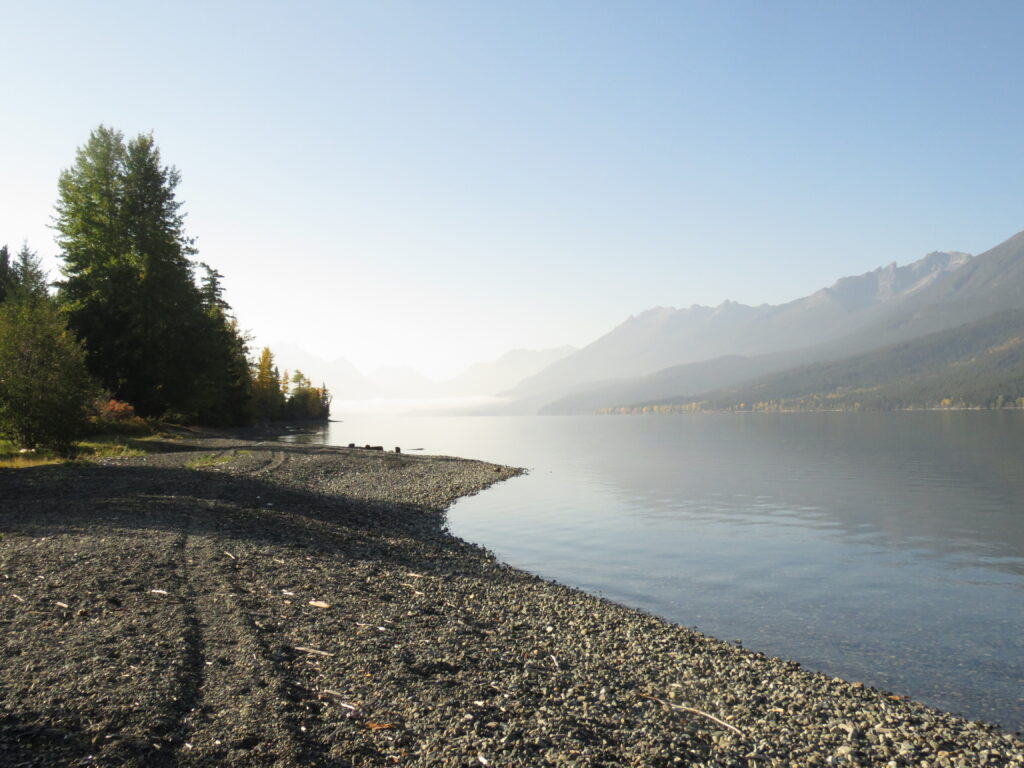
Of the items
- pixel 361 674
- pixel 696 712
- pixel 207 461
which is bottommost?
pixel 696 712

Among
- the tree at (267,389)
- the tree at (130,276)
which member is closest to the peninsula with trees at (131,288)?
the tree at (130,276)

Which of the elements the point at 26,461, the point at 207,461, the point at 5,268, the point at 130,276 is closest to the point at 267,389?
the point at 5,268

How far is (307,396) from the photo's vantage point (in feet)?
509

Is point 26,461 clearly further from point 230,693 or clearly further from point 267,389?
point 267,389

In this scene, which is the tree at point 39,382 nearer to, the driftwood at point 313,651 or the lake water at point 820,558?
the lake water at point 820,558

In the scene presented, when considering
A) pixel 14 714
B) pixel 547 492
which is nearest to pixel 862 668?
pixel 14 714

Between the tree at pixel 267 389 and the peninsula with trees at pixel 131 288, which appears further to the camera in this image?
the tree at pixel 267 389

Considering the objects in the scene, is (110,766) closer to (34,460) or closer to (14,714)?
(14,714)

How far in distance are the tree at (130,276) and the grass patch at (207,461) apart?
66.6ft

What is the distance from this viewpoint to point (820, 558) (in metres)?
24.0

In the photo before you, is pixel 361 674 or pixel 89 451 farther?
pixel 89 451

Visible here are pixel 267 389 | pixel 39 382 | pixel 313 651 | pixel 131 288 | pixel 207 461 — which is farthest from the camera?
pixel 267 389

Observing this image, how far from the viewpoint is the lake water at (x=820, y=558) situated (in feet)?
45.6

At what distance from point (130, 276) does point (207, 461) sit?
2696cm
